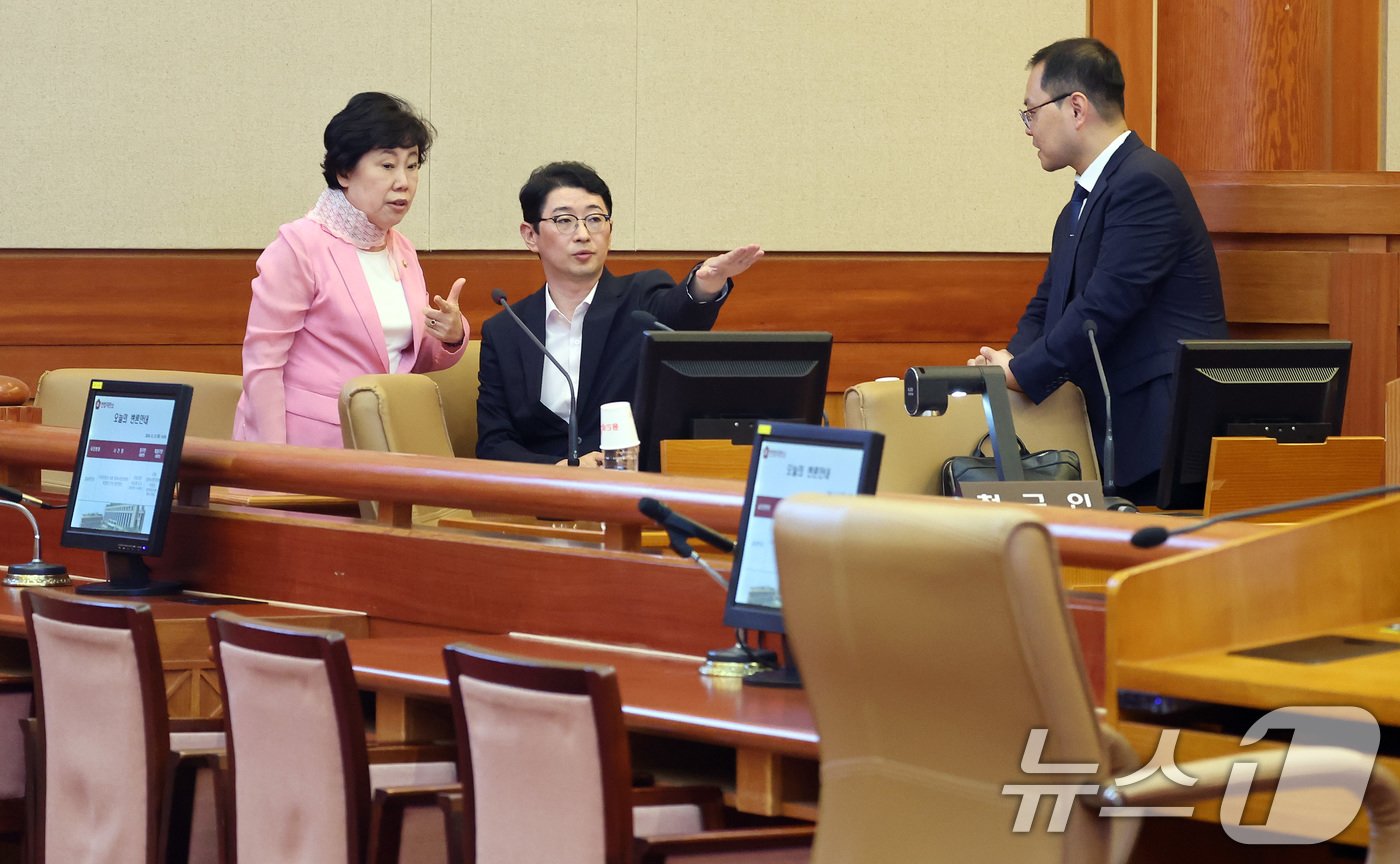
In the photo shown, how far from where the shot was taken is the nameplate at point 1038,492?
121 inches

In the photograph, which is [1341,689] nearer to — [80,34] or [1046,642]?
[1046,642]

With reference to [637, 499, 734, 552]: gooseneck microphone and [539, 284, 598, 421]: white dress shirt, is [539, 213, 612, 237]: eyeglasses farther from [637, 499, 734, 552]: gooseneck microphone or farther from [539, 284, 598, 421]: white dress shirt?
[637, 499, 734, 552]: gooseneck microphone

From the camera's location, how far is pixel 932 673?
5.52 ft

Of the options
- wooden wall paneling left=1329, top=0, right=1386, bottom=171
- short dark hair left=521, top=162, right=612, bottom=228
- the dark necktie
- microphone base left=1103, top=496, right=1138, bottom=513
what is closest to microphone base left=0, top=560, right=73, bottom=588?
short dark hair left=521, top=162, right=612, bottom=228

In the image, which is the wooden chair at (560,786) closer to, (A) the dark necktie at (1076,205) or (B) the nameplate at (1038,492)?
(B) the nameplate at (1038,492)

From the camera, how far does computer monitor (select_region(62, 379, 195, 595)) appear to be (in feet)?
11.2

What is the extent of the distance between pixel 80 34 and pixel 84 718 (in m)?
3.49

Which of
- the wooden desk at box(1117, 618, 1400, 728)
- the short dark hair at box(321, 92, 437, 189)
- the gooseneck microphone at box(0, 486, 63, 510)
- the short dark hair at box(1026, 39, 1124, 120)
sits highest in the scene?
the short dark hair at box(1026, 39, 1124, 120)

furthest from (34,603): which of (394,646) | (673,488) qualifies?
(673,488)

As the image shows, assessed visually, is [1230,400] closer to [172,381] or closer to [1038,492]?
[1038,492]

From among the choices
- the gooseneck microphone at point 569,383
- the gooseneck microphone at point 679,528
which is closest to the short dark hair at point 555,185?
the gooseneck microphone at point 569,383

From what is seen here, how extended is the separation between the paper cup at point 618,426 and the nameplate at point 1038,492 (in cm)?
58

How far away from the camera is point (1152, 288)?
4.30 meters

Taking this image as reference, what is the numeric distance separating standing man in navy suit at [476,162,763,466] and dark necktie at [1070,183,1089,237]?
33.1 inches
